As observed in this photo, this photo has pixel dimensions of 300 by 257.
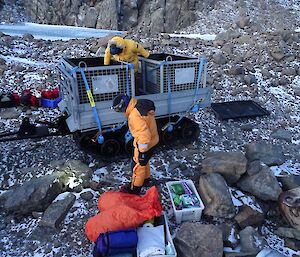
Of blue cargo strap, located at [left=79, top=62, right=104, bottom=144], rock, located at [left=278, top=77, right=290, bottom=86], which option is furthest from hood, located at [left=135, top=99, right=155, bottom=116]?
rock, located at [left=278, top=77, right=290, bottom=86]

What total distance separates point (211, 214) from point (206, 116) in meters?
3.76

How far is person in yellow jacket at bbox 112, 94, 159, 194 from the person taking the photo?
4.23 metres

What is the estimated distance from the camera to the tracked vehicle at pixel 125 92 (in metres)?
4.91

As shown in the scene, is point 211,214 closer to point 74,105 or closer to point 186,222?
point 186,222

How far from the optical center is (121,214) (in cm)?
366

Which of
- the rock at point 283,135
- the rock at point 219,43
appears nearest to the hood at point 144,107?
the rock at point 283,135

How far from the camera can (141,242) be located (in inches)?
136

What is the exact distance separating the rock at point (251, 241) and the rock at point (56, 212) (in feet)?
8.04

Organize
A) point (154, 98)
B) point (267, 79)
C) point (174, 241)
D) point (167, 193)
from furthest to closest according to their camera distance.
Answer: point (267, 79) < point (154, 98) < point (167, 193) < point (174, 241)

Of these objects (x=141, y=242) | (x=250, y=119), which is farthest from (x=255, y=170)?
(x=250, y=119)

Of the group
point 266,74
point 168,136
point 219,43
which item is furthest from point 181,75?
point 219,43

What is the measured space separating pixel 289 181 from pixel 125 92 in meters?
3.22

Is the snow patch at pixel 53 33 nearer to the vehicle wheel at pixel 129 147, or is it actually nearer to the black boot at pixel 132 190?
the vehicle wheel at pixel 129 147

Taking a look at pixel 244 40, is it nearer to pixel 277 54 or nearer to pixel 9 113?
pixel 277 54
